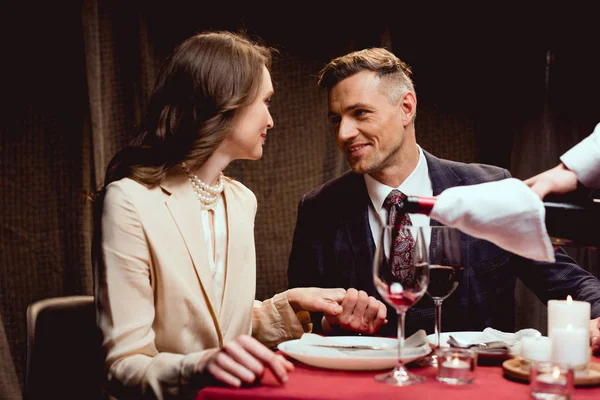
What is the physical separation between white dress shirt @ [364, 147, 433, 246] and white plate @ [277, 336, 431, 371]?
1100mm

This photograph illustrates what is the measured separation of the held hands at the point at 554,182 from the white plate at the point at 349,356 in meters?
0.41

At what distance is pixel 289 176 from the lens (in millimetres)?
3330

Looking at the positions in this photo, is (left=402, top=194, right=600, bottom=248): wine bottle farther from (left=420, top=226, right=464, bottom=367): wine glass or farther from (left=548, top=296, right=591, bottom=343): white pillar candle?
(left=420, top=226, right=464, bottom=367): wine glass

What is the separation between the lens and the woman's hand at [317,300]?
72.6 inches

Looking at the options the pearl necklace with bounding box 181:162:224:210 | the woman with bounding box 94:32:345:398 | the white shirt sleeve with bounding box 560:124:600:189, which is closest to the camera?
the white shirt sleeve with bounding box 560:124:600:189

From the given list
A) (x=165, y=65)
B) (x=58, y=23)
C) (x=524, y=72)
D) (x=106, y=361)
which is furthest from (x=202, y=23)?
Result: (x=106, y=361)

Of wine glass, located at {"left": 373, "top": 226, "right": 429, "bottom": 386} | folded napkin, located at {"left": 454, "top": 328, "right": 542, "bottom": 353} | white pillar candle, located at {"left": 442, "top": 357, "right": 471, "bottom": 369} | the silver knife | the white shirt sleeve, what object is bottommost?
folded napkin, located at {"left": 454, "top": 328, "right": 542, "bottom": 353}

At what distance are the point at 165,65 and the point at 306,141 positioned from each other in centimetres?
146

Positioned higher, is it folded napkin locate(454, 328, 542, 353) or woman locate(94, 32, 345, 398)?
woman locate(94, 32, 345, 398)

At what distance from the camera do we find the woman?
5.24 feet

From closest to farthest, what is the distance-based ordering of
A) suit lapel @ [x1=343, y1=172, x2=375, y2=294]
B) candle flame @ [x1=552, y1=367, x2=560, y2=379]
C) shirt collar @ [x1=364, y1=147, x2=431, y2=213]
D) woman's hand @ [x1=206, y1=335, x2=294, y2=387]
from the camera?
1. candle flame @ [x1=552, y1=367, x2=560, y2=379]
2. woman's hand @ [x1=206, y1=335, x2=294, y2=387]
3. suit lapel @ [x1=343, y1=172, x2=375, y2=294]
4. shirt collar @ [x1=364, y1=147, x2=431, y2=213]

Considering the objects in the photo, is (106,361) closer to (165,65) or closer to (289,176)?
(165,65)

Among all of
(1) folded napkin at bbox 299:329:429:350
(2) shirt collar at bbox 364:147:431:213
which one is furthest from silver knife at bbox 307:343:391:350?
(2) shirt collar at bbox 364:147:431:213

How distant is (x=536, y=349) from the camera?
132 cm
